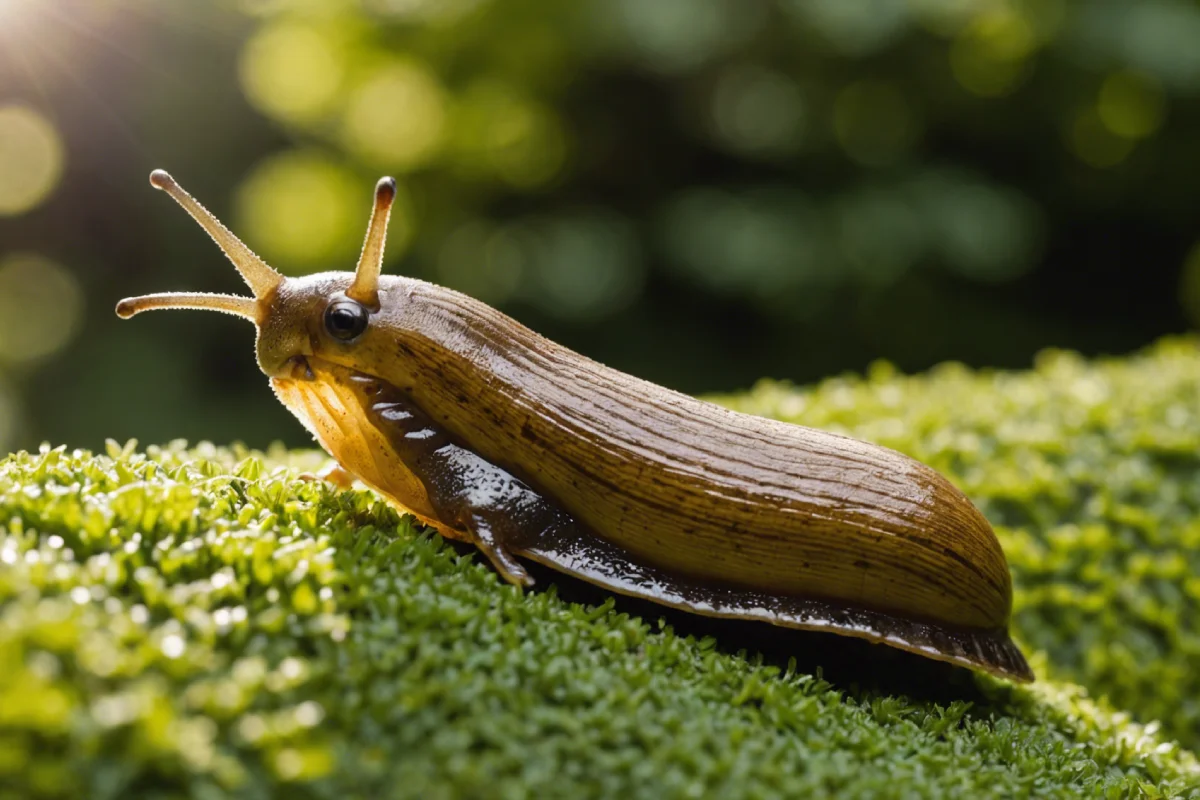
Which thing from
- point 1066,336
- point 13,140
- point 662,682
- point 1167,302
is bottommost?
point 662,682

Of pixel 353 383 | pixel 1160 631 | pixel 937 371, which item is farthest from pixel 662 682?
pixel 937 371

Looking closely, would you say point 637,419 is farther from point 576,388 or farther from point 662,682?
point 662,682

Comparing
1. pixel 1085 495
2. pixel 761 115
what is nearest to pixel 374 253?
pixel 1085 495

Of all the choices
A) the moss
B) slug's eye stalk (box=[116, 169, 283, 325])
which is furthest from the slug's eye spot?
the moss

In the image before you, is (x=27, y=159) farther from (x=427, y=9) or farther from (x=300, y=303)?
(x=300, y=303)

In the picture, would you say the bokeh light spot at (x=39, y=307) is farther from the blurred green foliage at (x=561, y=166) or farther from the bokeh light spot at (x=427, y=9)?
the bokeh light spot at (x=427, y=9)

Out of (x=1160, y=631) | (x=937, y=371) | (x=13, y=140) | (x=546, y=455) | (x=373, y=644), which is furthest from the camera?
(x=13, y=140)

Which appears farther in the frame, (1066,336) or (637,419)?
(1066,336)
